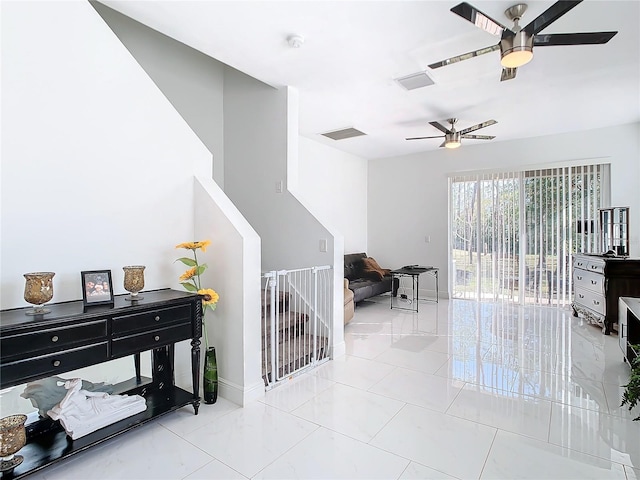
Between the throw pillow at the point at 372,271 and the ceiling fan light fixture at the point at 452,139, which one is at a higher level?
the ceiling fan light fixture at the point at 452,139

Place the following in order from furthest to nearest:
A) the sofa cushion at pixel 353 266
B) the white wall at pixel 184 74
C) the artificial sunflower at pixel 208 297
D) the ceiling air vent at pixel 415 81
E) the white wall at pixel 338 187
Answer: the sofa cushion at pixel 353 266
the white wall at pixel 338 187
the ceiling air vent at pixel 415 81
the white wall at pixel 184 74
the artificial sunflower at pixel 208 297

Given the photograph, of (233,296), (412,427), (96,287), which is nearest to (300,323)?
(233,296)

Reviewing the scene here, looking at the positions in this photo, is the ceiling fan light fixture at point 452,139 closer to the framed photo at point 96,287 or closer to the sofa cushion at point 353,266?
the sofa cushion at point 353,266

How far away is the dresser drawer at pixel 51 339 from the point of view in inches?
63.7

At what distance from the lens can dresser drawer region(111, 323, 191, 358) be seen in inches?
79.1

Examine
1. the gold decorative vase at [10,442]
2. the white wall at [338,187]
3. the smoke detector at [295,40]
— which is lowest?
the gold decorative vase at [10,442]

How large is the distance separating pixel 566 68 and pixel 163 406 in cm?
466

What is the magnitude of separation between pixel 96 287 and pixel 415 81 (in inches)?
136

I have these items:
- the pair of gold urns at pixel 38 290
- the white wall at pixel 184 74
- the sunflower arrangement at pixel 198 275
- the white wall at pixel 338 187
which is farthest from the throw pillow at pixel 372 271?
the pair of gold urns at pixel 38 290

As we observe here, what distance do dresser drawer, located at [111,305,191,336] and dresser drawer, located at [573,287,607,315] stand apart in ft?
16.2

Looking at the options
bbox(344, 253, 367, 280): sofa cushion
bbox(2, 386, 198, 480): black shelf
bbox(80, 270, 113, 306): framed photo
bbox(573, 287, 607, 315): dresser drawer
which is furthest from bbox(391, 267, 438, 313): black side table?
bbox(80, 270, 113, 306): framed photo

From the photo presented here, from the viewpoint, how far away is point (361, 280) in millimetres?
6336

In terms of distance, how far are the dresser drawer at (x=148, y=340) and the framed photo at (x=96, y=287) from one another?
273 millimetres

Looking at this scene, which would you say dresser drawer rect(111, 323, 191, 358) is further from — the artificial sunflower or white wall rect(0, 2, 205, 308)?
white wall rect(0, 2, 205, 308)
